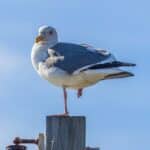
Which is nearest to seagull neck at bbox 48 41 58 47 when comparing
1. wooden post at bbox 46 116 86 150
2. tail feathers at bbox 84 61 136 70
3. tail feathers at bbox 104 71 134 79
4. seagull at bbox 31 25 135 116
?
seagull at bbox 31 25 135 116

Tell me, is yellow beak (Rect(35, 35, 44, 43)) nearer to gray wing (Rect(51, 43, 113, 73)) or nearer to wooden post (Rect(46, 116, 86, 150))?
gray wing (Rect(51, 43, 113, 73))

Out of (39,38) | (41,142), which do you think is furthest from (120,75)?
(39,38)

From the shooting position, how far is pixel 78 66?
27.9 feet

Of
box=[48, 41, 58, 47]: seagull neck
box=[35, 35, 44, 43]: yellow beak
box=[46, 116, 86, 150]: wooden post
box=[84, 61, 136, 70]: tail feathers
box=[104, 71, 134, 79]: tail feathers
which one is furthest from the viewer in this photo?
box=[35, 35, 44, 43]: yellow beak

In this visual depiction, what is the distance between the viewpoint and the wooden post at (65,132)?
5453mm

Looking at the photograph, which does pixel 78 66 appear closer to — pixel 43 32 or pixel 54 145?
pixel 43 32

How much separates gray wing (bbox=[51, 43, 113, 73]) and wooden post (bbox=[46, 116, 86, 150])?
237 cm

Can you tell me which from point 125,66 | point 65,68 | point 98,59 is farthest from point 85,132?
point 65,68

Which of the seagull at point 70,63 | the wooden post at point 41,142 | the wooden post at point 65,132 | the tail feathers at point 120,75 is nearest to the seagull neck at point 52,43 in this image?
the seagull at point 70,63

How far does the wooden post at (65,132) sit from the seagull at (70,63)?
1.71 metres

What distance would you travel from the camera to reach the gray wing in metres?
8.00

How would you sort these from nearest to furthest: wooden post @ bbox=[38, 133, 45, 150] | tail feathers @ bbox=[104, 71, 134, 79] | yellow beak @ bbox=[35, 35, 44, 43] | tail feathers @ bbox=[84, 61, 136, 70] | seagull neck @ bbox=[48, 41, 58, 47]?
1. wooden post @ bbox=[38, 133, 45, 150]
2. tail feathers @ bbox=[84, 61, 136, 70]
3. tail feathers @ bbox=[104, 71, 134, 79]
4. seagull neck @ bbox=[48, 41, 58, 47]
5. yellow beak @ bbox=[35, 35, 44, 43]

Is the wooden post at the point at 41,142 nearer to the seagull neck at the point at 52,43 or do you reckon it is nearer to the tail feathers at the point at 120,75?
the tail feathers at the point at 120,75

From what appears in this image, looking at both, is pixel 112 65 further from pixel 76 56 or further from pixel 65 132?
pixel 65 132
